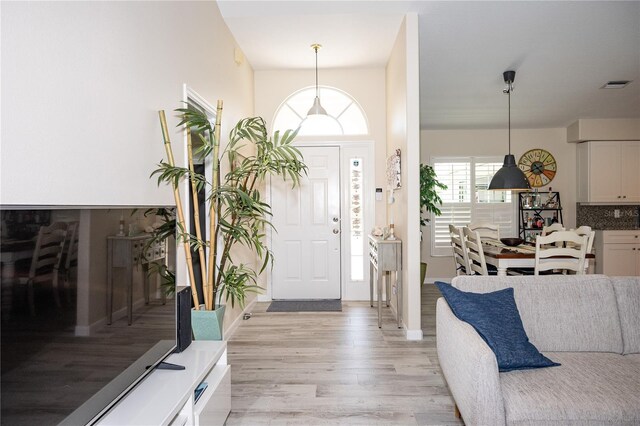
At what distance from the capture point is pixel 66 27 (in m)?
1.49

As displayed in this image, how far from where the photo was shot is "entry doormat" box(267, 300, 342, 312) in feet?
14.9

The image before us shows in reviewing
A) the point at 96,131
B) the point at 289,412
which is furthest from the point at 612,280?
the point at 96,131

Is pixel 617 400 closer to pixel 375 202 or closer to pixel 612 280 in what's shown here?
pixel 612 280

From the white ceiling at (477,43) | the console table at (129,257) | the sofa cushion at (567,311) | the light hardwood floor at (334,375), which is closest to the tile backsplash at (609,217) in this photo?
the white ceiling at (477,43)

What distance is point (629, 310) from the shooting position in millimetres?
2152

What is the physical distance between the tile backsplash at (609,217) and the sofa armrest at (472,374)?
590 cm

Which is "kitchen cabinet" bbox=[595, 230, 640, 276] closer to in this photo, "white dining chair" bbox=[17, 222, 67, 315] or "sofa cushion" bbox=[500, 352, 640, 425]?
"sofa cushion" bbox=[500, 352, 640, 425]

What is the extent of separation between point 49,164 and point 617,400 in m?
2.39

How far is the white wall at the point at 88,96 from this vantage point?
1.25 meters

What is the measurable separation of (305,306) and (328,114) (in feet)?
8.12

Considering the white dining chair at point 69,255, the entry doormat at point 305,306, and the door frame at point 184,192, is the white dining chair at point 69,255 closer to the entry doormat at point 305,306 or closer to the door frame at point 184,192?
the door frame at point 184,192

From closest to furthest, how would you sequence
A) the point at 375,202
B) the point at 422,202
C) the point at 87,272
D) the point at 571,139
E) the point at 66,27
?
the point at 87,272 < the point at 66,27 < the point at 375,202 < the point at 422,202 < the point at 571,139

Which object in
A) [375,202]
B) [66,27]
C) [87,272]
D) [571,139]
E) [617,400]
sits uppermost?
[571,139]

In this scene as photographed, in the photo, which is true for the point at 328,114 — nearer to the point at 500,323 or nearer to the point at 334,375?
the point at 334,375
